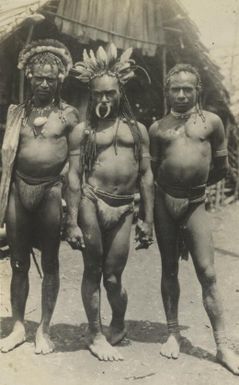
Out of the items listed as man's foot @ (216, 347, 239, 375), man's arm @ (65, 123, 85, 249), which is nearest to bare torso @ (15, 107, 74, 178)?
man's arm @ (65, 123, 85, 249)

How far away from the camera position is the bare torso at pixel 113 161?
474 centimetres

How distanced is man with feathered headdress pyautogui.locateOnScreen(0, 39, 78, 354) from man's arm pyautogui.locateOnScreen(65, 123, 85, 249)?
34 mm

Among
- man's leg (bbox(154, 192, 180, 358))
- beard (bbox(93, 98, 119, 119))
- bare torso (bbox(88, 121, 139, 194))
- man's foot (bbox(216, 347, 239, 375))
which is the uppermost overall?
beard (bbox(93, 98, 119, 119))

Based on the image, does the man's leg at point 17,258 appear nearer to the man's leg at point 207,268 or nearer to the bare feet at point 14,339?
the bare feet at point 14,339

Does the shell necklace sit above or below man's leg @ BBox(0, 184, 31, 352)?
above

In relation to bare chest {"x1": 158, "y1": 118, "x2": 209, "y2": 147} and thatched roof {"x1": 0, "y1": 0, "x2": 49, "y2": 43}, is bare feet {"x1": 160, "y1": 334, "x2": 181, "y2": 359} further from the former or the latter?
thatched roof {"x1": 0, "y1": 0, "x2": 49, "y2": 43}

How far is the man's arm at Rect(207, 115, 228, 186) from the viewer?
15.9ft

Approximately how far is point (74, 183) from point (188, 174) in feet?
2.99

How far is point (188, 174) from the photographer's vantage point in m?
4.79

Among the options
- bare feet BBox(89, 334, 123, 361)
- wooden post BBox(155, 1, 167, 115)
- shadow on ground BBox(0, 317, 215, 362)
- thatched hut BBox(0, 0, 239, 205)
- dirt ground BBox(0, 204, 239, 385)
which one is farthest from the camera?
wooden post BBox(155, 1, 167, 115)

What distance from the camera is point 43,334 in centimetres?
498

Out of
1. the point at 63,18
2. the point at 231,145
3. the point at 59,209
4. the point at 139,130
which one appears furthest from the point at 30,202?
the point at 231,145

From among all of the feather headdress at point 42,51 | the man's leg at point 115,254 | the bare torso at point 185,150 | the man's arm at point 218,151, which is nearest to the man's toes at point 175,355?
the man's leg at point 115,254

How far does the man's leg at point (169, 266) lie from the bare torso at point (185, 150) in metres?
0.26
